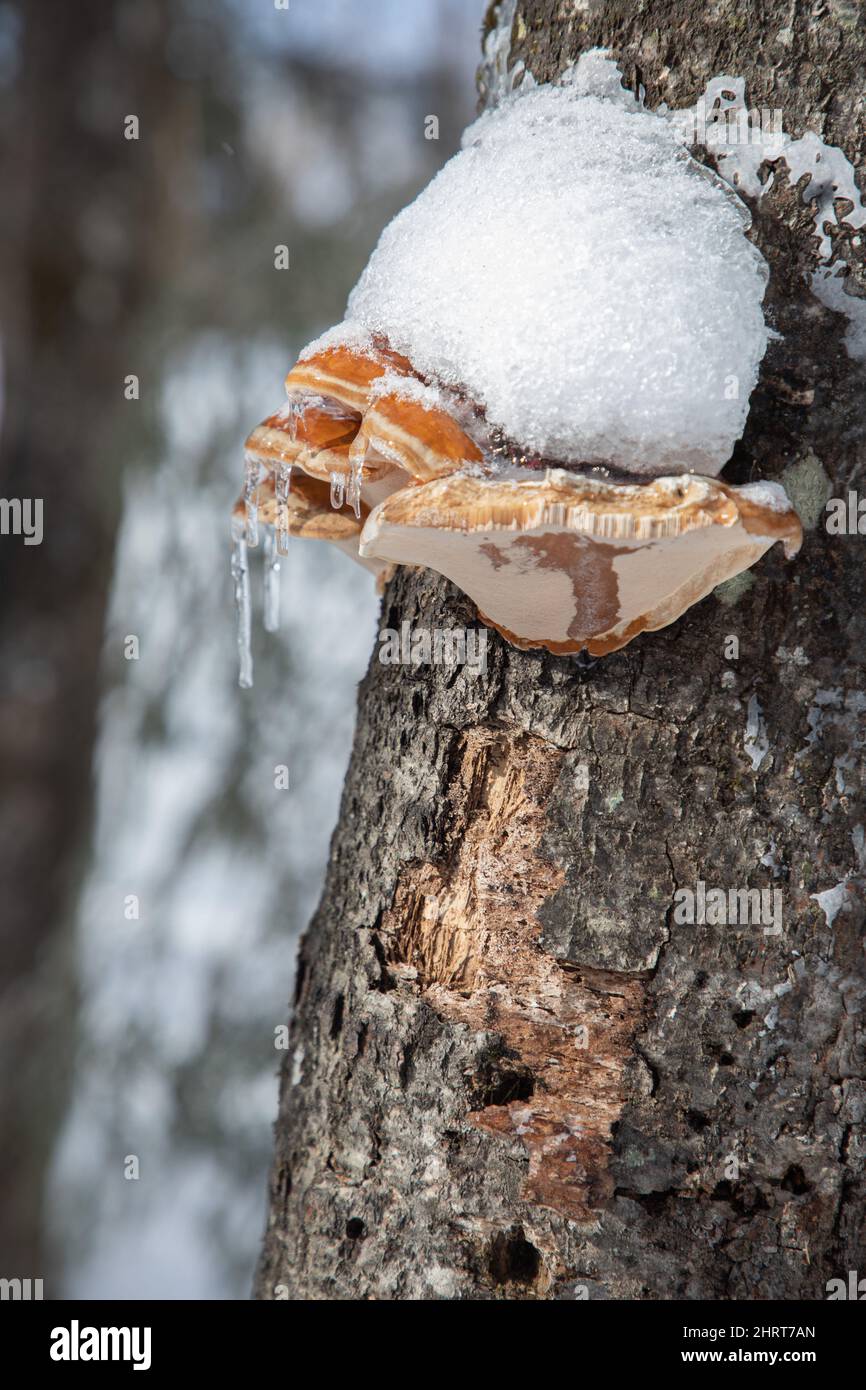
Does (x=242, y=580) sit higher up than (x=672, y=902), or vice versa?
(x=242, y=580)

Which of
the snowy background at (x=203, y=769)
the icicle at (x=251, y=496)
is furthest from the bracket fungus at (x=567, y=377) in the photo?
the snowy background at (x=203, y=769)

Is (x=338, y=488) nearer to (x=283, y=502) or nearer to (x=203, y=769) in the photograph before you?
(x=283, y=502)

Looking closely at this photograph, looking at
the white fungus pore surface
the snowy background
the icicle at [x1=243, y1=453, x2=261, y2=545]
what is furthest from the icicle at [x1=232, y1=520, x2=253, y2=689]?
the snowy background

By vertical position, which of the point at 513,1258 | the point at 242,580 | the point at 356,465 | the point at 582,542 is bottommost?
the point at 513,1258

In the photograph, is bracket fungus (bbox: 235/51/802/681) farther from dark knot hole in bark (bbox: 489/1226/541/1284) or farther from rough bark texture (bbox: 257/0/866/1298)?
dark knot hole in bark (bbox: 489/1226/541/1284)

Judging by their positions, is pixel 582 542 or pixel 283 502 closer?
pixel 582 542

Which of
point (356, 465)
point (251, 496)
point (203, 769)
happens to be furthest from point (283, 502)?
point (203, 769)
